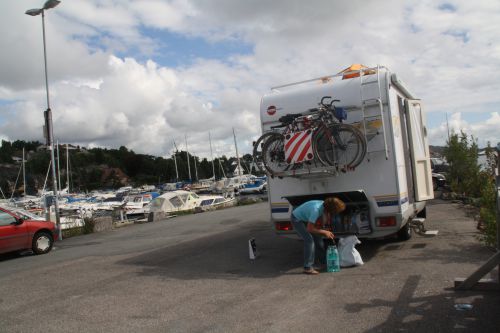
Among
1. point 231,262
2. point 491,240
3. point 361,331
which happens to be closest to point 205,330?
point 361,331

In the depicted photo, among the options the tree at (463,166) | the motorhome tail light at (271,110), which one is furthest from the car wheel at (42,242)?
the tree at (463,166)

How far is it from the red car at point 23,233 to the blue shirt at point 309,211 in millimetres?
8193

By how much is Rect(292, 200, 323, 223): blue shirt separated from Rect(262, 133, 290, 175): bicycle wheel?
0.82 metres

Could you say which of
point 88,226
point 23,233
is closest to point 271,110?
point 23,233

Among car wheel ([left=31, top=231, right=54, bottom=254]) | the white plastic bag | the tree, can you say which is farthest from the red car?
the tree

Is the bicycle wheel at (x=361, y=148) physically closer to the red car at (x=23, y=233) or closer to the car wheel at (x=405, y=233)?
the car wheel at (x=405, y=233)

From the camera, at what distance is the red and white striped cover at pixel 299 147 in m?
7.97

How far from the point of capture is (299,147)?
8062mm

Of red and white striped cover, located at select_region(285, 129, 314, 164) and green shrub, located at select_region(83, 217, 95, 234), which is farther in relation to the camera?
green shrub, located at select_region(83, 217, 95, 234)

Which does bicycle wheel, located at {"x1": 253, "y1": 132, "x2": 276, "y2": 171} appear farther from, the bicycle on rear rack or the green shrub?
the green shrub

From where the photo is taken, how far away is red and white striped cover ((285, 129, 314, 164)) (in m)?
7.97

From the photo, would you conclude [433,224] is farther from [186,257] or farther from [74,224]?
[74,224]

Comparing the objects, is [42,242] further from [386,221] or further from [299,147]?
[386,221]

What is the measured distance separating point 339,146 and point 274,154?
1203 mm
